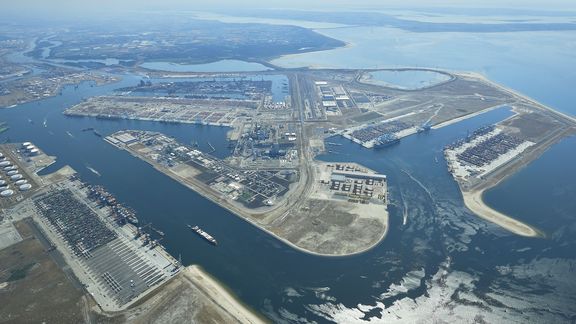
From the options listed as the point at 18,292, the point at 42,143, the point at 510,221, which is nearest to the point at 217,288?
the point at 18,292

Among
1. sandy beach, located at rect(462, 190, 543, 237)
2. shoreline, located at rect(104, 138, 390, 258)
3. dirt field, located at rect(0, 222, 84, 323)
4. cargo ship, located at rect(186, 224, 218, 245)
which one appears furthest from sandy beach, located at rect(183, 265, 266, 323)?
sandy beach, located at rect(462, 190, 543, 237)

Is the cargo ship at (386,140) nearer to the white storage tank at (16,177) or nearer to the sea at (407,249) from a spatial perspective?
the sea at (407,249)

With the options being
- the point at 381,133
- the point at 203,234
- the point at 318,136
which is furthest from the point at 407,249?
the point at 381,133

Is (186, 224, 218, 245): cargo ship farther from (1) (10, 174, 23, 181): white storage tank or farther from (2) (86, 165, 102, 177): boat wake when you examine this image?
(1) (10, 174, 23, 181): white storage tank

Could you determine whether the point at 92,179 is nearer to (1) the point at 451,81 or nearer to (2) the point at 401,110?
(2) the point at 401,110

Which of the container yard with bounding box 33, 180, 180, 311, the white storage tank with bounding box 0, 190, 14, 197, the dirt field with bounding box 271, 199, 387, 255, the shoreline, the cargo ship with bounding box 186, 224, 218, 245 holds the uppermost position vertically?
the dirt field with bounding box 271, 199, 387, 255

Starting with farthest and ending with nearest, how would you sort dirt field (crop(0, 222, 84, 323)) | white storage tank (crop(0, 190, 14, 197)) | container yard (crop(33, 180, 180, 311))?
white storage tank (crop(0, 190, 14, 197)) → container yard (crop(33, 180, 180, 311)) → dirt field (crop(0, 222, 84, 323))

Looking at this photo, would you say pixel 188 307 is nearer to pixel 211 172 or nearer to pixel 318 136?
pixel 211 172
